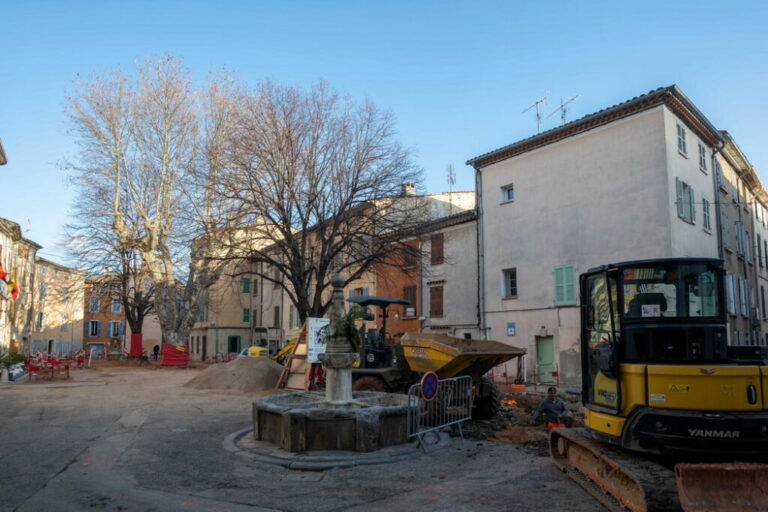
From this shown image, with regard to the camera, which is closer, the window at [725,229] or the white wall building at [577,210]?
the white wall building at [577,210]

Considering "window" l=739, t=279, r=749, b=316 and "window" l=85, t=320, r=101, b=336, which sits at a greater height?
"window" l=739, t=279, r=749, b=316

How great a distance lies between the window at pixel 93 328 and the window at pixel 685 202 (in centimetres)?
5770

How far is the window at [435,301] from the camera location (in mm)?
27703

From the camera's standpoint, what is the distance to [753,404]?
5.40 metres

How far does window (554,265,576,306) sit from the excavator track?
47.9 feet

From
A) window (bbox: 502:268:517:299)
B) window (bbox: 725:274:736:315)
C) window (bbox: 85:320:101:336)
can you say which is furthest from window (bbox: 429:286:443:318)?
window (bbox: 85:320:101:336)

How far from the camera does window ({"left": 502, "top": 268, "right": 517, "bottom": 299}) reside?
24.3 meters

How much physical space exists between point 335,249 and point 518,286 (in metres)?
7.95

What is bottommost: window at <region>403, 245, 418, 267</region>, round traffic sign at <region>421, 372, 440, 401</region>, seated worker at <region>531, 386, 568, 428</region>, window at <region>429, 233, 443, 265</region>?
seated worker at <region>531, 386, 568, 428</region>

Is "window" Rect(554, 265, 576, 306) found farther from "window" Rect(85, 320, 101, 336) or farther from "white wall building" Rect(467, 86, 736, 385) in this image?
"window" Rect(85, 320, 101, 336)

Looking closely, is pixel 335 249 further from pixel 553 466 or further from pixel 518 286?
pixel 553 466

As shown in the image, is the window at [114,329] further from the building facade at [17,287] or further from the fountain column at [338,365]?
the fountain column at [338,365]

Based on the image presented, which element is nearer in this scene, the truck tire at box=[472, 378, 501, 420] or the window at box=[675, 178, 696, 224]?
the truck tire at box=[472, 378, 501, 420]

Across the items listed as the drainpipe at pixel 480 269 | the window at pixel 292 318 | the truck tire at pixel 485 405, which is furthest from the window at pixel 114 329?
the truck tire at pixel 485 405
